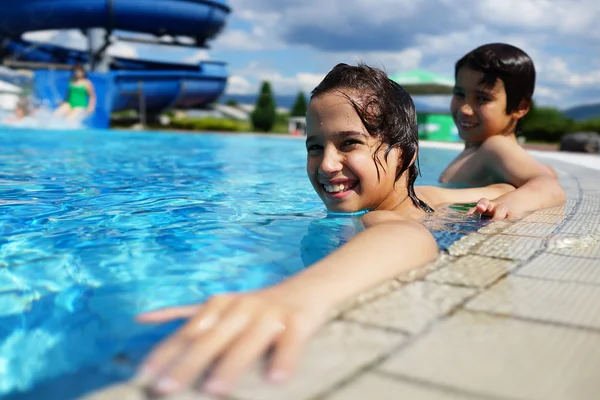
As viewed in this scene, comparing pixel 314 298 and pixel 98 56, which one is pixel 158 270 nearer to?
pixel 314 298

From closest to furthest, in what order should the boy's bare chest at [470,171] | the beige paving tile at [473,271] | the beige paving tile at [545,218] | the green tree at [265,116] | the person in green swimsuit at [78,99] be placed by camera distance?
the beige paving tile at [473,271]
the beige paving tile at [545,218]
the boy's bare chest at [470,171]
the person in green swimsuit at [78,99]
the green tree at [265,116]

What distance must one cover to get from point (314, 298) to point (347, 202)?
1.51 metres

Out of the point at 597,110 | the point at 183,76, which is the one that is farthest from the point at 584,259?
the point at 597,110

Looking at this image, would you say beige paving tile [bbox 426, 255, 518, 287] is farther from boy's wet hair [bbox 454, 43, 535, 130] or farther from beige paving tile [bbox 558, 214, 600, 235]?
boy's wet hair [bbox 454, 43, 535, 130]

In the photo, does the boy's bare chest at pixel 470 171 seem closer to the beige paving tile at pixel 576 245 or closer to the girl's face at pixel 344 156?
the girl's face at pixel 344 156

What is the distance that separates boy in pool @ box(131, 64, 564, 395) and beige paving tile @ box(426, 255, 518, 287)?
4.3 inches

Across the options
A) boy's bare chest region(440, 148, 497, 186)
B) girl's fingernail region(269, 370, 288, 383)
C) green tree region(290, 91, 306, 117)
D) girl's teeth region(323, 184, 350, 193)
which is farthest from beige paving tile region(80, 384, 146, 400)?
green tree region(290, 91, 306, 117)

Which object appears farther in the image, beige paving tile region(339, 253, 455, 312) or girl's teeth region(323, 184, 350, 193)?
girl's teeth region(323, 184, 350, 193)

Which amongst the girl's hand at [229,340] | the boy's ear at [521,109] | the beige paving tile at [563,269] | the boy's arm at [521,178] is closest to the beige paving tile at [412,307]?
the girl's hand at [229,340]

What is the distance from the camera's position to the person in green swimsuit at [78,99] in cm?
1666

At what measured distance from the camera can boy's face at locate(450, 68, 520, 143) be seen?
457 centimetres

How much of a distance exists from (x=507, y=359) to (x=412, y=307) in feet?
1.06

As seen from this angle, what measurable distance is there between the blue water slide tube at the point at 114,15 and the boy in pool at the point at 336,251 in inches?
691

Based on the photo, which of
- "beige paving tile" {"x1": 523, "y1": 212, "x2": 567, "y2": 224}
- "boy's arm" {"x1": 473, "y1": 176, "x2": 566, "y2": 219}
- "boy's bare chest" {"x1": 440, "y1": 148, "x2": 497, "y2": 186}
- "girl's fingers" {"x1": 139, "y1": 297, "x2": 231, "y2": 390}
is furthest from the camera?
"boy's bare chest" {"x1": 440, "y1": 148, "x2": 497, "y2": 186}
